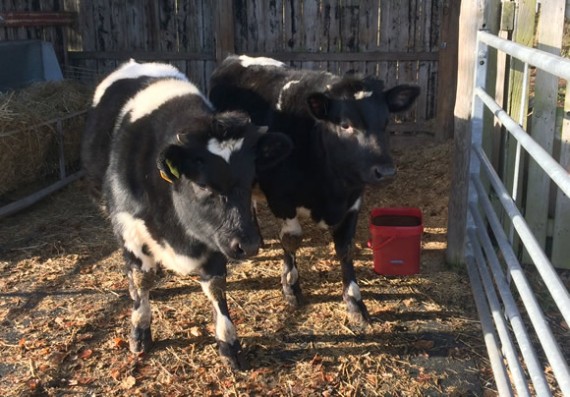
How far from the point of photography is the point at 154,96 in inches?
162

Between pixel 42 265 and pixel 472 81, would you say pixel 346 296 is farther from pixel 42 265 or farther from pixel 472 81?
pixel 42 265

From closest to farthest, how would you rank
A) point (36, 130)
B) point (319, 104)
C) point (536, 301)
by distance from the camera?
point (536, 301) < point (319, 104) < point (36, 130)

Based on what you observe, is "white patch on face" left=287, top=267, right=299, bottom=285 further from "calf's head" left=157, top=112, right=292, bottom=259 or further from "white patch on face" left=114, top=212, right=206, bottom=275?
"calf's head" left=157, top=112, right=292, bottom=259

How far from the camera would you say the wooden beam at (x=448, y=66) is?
7.81 metres

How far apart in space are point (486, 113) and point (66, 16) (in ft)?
19.7

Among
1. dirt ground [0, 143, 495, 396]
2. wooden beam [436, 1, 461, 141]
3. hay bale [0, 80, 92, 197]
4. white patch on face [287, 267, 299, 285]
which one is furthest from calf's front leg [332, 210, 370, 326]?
wooden beam [436, 1, 461, 141]

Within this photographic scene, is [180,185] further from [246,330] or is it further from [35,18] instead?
[35,18]

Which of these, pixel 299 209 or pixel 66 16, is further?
pixel 66 16

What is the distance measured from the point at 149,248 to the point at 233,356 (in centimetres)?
82

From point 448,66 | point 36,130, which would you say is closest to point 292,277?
point 36,130

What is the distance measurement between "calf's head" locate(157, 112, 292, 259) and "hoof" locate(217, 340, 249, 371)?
714mm

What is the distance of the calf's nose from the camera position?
384 centimetres

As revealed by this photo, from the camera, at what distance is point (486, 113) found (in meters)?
4.97

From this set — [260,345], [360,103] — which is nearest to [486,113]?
[360,103]
